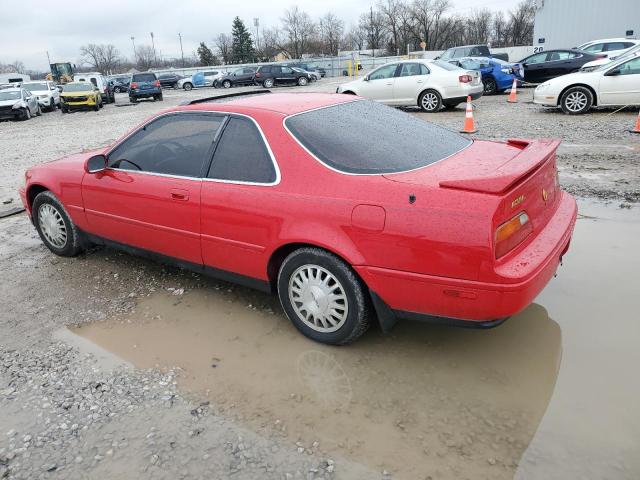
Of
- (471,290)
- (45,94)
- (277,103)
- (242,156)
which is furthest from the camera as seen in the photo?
(45,94)

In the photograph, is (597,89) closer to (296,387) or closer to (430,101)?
(430,101)

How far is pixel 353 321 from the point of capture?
3049mm

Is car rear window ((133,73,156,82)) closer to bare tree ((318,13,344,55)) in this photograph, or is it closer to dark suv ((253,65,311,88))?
dark suv ((253,65,311,88))

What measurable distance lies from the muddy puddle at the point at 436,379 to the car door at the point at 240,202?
0.54 metres

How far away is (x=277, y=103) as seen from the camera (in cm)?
362

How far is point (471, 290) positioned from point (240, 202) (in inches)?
61.7

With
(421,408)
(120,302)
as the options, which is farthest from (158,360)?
(421,408)

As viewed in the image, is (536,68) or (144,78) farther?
(144,78)

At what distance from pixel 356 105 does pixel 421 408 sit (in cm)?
226

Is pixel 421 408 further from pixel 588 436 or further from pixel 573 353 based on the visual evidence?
pixel 573 353

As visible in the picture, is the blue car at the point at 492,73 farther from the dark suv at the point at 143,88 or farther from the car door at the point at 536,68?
the dark suv at the point at 143,88

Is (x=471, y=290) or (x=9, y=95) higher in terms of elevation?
(x=9, y=95)

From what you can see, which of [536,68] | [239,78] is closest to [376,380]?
[536,68]

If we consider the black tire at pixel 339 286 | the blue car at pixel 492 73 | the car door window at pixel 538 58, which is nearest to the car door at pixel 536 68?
the car door window at pixel 538 58
